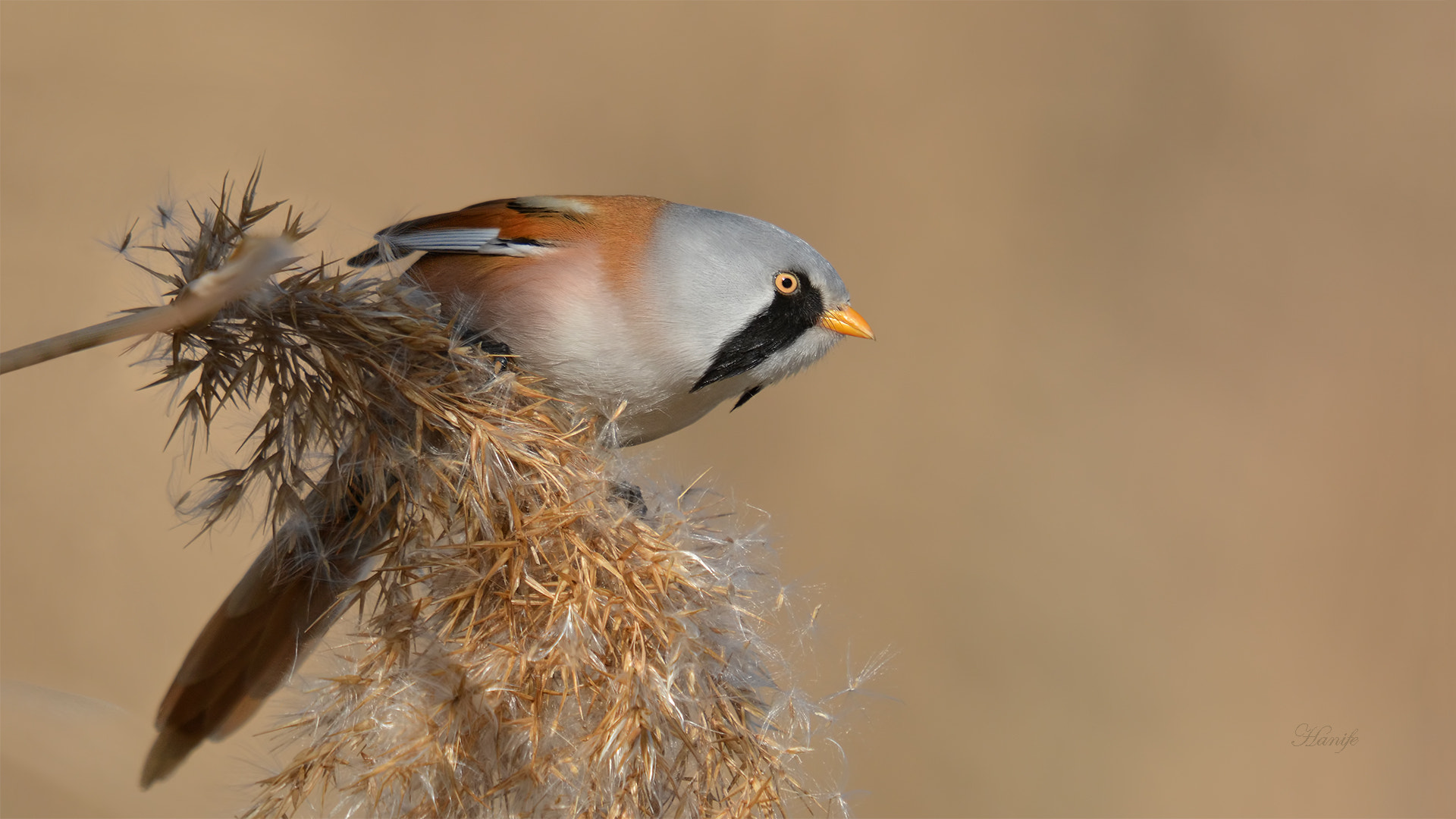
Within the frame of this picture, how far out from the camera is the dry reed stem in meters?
0.70

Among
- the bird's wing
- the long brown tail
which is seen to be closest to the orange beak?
the bird's wing

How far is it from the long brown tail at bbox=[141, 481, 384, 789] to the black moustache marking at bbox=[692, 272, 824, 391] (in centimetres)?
39

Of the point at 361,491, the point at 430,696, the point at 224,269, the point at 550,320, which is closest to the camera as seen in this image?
the point at 224,269

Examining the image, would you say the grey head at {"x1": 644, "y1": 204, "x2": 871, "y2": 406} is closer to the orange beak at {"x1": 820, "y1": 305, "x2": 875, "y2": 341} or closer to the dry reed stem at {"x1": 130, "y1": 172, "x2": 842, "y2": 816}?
the orange beak at {"x1": 820, "y1": 305, "x2": 875, "y2": 341}

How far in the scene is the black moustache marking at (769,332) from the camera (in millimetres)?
986

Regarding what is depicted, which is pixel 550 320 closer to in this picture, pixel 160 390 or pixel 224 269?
pixel 160 390

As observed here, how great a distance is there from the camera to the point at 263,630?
85cm

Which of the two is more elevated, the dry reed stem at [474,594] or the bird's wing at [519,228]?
the bird's wing at [519,228]

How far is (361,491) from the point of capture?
832 mm

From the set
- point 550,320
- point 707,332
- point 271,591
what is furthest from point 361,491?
point 707,332

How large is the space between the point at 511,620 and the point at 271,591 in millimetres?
274

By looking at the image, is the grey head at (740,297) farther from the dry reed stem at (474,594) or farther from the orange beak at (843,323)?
the dry reed stem at (474,594)

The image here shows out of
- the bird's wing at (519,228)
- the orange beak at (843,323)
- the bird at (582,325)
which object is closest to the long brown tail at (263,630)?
the bird at (582,325)

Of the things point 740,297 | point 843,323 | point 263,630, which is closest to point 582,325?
point 740,297
